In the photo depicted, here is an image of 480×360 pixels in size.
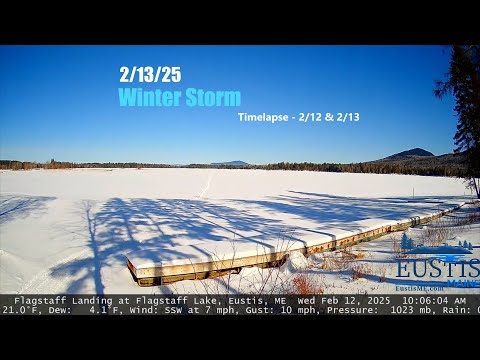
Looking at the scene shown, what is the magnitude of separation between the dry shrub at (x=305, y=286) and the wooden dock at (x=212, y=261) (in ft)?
2.76

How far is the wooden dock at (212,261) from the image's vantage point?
12.7 ft

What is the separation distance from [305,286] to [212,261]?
1629 millimetres

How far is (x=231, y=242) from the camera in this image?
508 centimetres

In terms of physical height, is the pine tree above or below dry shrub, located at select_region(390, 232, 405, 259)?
above

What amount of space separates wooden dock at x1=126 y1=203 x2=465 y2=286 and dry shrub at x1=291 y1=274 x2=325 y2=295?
0.84m

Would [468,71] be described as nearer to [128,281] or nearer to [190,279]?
[190,279]

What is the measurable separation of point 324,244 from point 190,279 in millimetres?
3344

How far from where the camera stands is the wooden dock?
3.86m

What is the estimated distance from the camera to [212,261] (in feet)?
13.8
